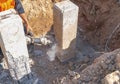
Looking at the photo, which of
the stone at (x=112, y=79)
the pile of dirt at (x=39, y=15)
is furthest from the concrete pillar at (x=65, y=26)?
the stone at (x=112, y=79)

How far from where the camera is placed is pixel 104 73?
3492 millimetres

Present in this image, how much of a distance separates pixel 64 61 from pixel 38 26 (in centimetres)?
194

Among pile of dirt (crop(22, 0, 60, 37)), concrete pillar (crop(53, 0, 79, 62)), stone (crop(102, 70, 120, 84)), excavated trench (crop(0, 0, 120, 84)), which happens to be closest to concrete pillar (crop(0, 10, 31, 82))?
excavated trench (crop(0, 0, 120, 84))

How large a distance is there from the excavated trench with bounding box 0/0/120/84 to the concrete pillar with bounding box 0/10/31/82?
0.61 meters

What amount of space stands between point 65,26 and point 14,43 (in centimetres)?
135


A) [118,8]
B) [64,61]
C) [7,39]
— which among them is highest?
[7,39]

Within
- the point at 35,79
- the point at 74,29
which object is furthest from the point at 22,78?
the point at 74,29

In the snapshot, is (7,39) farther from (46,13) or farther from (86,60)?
(46,13)

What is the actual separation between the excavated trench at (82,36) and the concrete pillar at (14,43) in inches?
23.8

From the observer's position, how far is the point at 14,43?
13.4ft

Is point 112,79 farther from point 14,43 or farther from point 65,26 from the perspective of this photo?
point 65,26

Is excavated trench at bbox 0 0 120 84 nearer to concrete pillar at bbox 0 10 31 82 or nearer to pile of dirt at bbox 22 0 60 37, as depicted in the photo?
pile of dirt at bbox 22 0 60 37

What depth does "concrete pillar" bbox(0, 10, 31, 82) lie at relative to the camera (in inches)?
150

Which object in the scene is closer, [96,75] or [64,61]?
[96,75]
